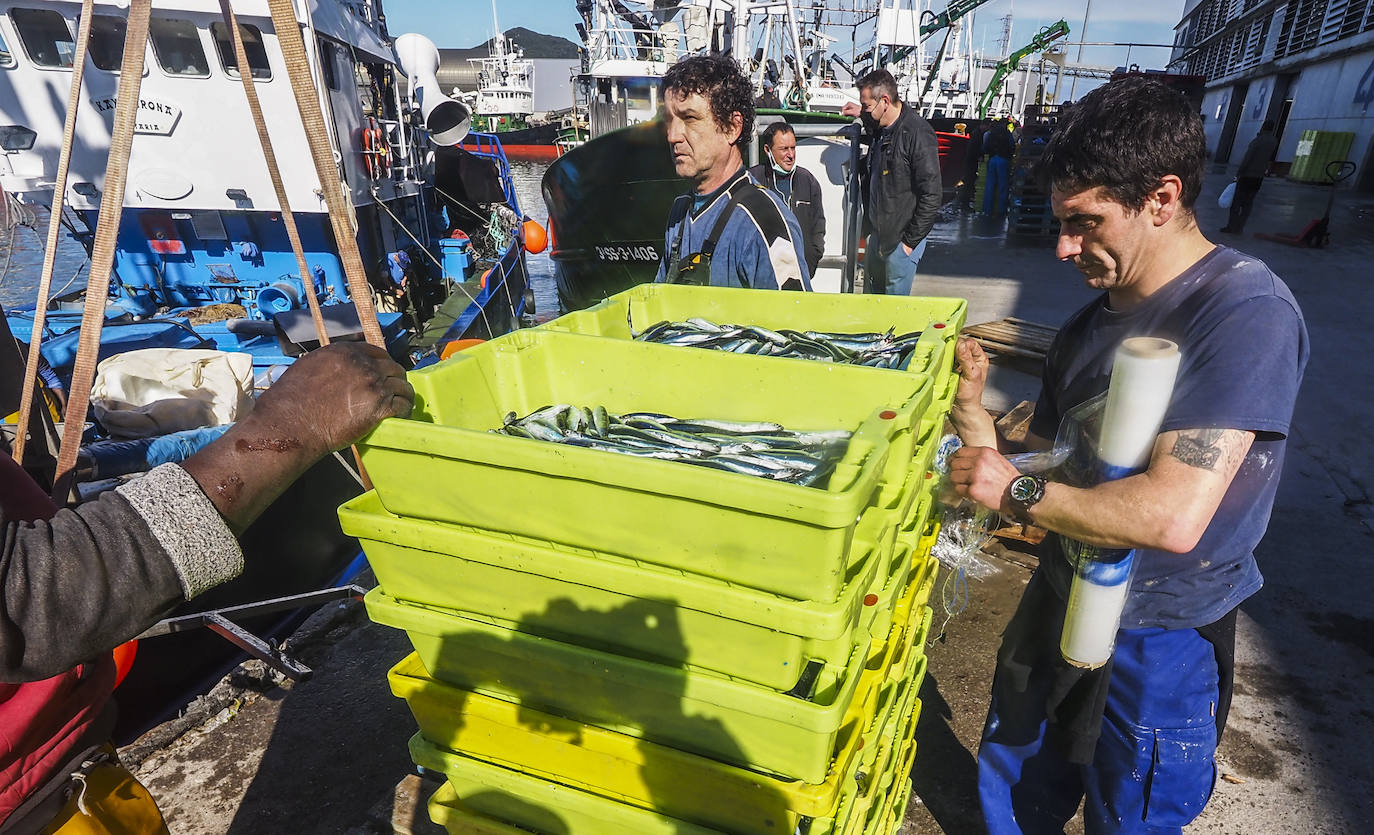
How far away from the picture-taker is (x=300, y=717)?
10.2 ft

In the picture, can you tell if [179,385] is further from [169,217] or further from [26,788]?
[169,217]

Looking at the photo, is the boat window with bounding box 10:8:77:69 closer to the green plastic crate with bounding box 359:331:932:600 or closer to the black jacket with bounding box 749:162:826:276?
the black jacket with bounding box 749:162:826:276

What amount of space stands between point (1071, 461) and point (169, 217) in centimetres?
934

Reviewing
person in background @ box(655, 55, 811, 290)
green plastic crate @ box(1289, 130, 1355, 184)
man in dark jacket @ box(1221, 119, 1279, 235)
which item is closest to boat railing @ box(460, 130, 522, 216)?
person in background @ box(655, 55, 811, 290)

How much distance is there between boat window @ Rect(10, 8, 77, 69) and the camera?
22.3 feet

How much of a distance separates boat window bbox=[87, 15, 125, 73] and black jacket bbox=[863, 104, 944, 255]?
7703mm

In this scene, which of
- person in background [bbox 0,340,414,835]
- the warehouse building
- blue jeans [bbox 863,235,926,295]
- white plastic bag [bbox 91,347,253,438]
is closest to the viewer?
person in background [bbox 0,340,414,835]

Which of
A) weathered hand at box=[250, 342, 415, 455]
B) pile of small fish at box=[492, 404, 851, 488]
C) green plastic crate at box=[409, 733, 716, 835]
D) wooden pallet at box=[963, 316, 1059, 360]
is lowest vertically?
wooden pallet at box=[963, 316, 1059, 360]

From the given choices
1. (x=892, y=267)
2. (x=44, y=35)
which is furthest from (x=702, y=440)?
(x=44, y=35)

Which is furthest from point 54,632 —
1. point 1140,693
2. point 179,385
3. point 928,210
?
point 928,210

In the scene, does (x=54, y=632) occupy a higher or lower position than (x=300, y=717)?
higher

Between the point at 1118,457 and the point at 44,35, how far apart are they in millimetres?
10275

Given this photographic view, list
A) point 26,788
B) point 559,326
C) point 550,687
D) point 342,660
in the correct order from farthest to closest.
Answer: point 342,660, point 559,326, point 550,687, point 26,788

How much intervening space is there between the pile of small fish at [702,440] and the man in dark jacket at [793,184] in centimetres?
522
